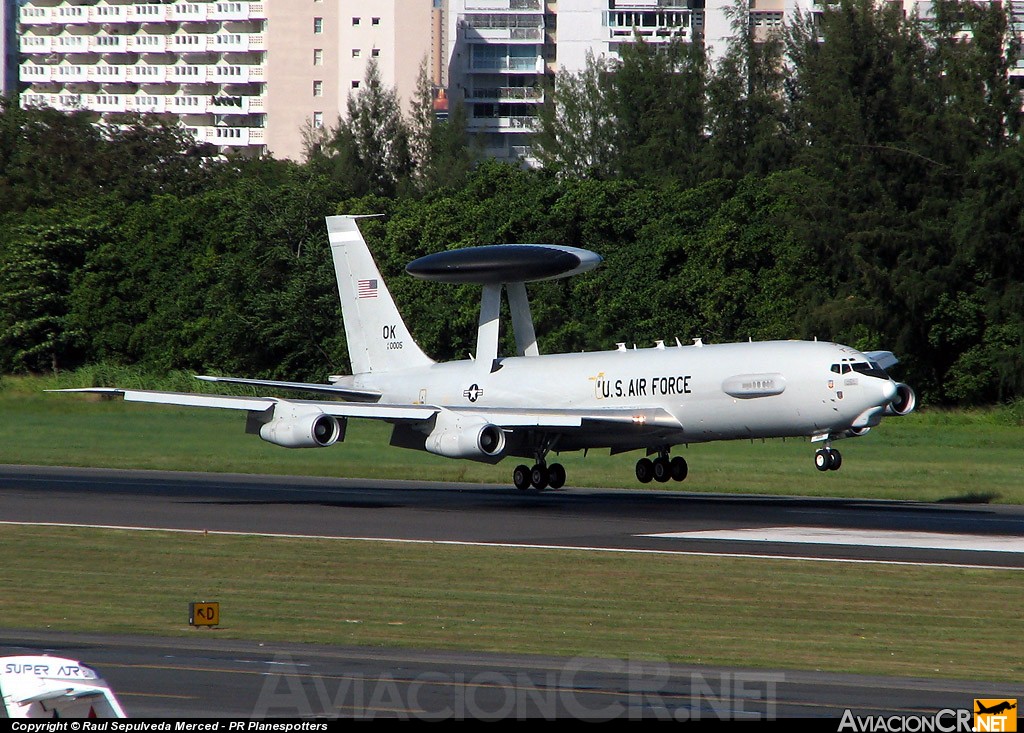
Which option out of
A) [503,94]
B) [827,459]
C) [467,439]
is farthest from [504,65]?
[827,459]

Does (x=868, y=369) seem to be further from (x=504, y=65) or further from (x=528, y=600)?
(x=504, y=65)

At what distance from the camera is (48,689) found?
32.5 ft

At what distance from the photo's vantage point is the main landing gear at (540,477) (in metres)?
46.7

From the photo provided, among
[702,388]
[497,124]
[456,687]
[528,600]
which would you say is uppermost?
[497,124]

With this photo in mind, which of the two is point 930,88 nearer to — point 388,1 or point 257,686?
point 257,686

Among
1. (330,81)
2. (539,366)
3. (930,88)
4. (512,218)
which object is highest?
(330,81)

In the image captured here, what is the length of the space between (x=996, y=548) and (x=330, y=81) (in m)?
166

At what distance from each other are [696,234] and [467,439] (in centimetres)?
4539

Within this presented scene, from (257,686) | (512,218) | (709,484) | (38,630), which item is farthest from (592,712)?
(512,218)

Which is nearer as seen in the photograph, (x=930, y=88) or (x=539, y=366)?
(x=539, y=366)

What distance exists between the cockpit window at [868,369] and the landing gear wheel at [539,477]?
36.3ft

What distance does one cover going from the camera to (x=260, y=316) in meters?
91.4

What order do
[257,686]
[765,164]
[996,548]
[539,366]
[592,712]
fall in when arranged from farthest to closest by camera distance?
[765,164]
[539,366]
[996,548]
[257,686]
[592,712]

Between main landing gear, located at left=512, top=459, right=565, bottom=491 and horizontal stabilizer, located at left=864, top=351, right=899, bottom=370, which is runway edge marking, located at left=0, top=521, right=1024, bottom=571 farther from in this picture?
horizontal stabilizer, located at left=864, top=351, right=899, bottom=370
